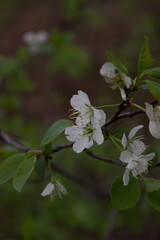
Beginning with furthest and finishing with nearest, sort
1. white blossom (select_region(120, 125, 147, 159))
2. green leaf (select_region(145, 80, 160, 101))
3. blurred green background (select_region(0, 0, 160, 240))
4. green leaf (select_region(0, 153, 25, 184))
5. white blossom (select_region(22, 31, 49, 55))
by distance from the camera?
white blossom (select_region(22, 31, 49, 55)) → blurred green background (select_region(0, 0, 160, 240)) → green leaf (select_region(0, 153, 25, 184)) → white blossom (select_region(120, 125, 147, 159)) → green leaf (select_region(145, 80, 160, 101))

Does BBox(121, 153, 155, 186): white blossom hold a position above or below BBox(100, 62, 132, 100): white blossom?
below

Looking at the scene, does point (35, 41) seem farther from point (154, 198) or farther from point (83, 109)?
point (154, 198)

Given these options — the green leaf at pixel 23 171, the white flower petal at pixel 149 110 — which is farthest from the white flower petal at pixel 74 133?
the white flower petal at pixel 149 110

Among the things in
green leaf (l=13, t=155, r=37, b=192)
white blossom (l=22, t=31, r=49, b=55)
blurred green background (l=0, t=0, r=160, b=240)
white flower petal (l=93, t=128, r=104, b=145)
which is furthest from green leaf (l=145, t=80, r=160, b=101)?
white blossom (l=22, t=31, r=49, b=55)

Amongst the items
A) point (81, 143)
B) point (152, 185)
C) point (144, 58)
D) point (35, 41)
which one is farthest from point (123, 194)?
point (35, 41)

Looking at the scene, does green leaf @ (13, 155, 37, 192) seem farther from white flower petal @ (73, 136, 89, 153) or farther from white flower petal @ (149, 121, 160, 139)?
white flower petal @ (149, 121, 160, 139)

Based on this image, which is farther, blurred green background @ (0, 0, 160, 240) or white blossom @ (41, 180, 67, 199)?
blurred green background @ (0, 0, 160, 240)

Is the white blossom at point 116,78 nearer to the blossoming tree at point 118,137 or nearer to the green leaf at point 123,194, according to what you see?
the blossoming tree at point 118,137

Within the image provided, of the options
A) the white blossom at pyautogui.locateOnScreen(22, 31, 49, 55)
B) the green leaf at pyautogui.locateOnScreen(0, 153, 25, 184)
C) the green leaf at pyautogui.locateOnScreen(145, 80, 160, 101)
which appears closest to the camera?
the green leaf at pyautogui.locateOnScreen(145, 80, 160, 101)

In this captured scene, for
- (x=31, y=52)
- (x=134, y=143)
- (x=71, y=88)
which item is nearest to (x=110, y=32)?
(x=71, y=88)
